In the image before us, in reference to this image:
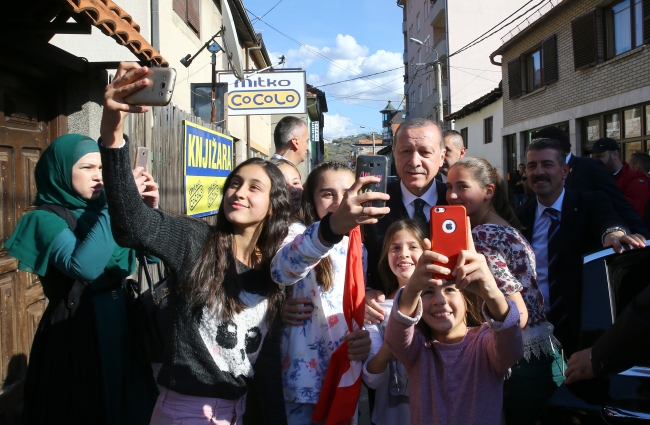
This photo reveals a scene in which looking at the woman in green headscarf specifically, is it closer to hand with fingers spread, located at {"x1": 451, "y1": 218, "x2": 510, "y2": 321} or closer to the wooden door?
the wooden door

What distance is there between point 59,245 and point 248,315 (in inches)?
38.1

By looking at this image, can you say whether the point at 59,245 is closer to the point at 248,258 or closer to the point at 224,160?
the point at 248,258

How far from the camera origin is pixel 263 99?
28.9 feet

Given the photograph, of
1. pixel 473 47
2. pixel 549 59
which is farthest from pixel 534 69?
pixel 473 47

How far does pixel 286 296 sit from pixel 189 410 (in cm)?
62

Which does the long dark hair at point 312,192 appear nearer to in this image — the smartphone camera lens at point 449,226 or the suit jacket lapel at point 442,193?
the suit jacket lapel at point 442,193

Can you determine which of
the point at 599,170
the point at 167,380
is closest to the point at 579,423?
the point at 167,380

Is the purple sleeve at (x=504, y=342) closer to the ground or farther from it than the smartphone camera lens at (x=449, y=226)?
closer to the ground

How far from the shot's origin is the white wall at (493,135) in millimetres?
20000

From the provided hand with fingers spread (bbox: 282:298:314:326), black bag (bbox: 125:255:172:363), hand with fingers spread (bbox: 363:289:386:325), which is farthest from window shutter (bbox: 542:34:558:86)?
black bag (bbox: 125:255:172:363)

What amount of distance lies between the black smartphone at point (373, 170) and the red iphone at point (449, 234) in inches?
8.3

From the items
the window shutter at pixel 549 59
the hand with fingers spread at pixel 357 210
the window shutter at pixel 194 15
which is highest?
the window shutter at pixel 549 59

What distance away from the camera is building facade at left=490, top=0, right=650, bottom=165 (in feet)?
37.2

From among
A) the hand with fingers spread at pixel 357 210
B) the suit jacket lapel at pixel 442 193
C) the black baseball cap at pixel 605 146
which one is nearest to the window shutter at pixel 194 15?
the black baseball cap at pixel 605 146
